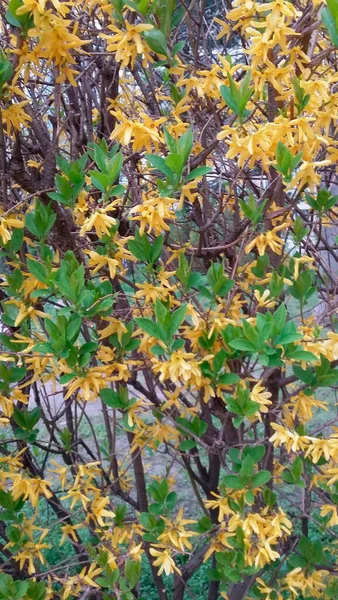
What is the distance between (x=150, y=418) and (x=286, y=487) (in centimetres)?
133

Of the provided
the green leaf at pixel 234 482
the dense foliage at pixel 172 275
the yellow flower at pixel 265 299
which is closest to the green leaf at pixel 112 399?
the dense foliage at pixel 172 275

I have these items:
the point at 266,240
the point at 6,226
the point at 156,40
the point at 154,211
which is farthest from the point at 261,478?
the point at 156,40

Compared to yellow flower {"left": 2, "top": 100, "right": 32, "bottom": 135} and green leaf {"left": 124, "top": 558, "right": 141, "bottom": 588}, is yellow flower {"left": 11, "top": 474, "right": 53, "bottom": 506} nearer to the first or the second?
green leaf {"left": 124, "top": 558, "right": 141, "bottom": 588}

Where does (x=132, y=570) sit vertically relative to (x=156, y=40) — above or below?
below

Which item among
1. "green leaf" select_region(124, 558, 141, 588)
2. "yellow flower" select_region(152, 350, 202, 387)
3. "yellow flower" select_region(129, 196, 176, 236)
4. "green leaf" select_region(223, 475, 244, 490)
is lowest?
"green leaf" select_region(124, 558, 141, 588)

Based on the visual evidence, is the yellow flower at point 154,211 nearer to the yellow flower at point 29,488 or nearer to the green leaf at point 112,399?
the green leaf at point 112,399

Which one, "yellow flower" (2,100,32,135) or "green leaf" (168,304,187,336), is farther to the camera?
"yellow flower" (2,100,32,135)

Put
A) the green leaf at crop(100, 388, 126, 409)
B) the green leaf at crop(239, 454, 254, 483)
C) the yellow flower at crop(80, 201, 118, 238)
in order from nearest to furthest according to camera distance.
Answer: the yellow flower at crop(80, 201, 118, 238) → the green leaf at crop(239, 454, 254, 483) → the green leaf at crop(100, 388, 126, 409)

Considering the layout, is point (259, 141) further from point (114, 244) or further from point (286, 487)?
point (286, 487)

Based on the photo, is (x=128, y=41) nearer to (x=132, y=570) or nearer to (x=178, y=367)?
(x=178, y=367)

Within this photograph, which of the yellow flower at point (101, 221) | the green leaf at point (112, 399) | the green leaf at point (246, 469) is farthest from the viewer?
the green leaf at point (112, 399)

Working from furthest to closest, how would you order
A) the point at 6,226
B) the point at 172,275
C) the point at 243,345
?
1. the point at 172,275
2. the point at 6,226
3. the point at 243,345

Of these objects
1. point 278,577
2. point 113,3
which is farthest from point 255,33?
point 278,577

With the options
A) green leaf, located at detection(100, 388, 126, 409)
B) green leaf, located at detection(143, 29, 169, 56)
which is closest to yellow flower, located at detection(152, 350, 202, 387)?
green leaf, located at detection(100, 388, 126, 409)
